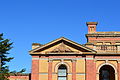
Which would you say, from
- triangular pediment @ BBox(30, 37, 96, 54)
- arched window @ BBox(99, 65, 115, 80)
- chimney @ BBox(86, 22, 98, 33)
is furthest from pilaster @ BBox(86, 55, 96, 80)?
chimney @ BBox(86, 22, 98, 33)


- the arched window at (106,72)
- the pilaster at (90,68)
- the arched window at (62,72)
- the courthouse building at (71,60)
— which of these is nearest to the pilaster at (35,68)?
the courthouse building at (71,60)

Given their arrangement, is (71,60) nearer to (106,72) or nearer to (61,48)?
(61,48)

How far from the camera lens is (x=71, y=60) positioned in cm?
3428

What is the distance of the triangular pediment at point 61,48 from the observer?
34344mm

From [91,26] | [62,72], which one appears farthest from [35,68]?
[91,26]

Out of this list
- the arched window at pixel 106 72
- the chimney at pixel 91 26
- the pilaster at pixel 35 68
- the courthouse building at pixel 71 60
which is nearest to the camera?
the courthouse building at pixel 71 60

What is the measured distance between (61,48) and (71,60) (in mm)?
1777

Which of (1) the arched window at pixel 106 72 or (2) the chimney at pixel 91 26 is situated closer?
(1) the arched window at pixel 106 72

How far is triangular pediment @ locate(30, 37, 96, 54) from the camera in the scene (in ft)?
113

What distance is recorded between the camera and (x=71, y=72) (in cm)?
3397

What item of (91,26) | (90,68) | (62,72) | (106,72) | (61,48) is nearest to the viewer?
(90,68)

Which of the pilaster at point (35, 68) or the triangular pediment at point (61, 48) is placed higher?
the triangular pediment at point (61, 48)

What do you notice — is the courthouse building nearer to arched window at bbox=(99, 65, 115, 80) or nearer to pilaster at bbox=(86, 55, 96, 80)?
pilaster at bbox=(86, 55, 96, 80)

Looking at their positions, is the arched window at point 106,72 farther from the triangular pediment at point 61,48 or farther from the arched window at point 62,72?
the arched window at point 62,72
